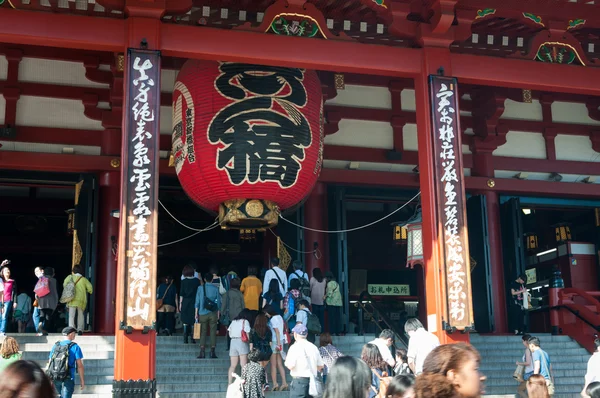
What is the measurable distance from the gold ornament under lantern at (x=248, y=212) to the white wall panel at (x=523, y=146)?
621cm

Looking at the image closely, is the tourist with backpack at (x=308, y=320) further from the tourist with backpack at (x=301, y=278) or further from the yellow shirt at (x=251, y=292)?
the yellow shirt at (x=251, y=292)

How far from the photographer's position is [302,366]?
8.37 m

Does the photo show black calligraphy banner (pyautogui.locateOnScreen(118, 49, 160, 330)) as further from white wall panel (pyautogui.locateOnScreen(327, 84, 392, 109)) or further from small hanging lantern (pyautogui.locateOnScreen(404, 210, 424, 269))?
white wall panel (pyautogui.locateOnScreen(327, 84, 392, 109))

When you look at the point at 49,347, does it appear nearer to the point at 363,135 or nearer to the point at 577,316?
the point at 363,135

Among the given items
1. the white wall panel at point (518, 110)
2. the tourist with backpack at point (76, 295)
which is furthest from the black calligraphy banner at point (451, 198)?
the tourist with backpack at point (76, 295)

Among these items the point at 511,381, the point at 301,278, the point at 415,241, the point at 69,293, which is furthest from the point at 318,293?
the point at 69,293

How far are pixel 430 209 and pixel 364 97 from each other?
17.2 feet

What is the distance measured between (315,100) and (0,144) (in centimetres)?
552

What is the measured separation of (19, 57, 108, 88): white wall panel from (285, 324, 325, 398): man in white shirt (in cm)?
708

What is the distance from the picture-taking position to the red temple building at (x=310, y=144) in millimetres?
9719

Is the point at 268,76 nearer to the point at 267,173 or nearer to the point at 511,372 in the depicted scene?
the point at 267,173

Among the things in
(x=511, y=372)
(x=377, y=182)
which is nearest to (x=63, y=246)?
(x=377, y=182)

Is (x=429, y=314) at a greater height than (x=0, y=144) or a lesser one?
lesser

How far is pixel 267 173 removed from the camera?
34.3 ft
